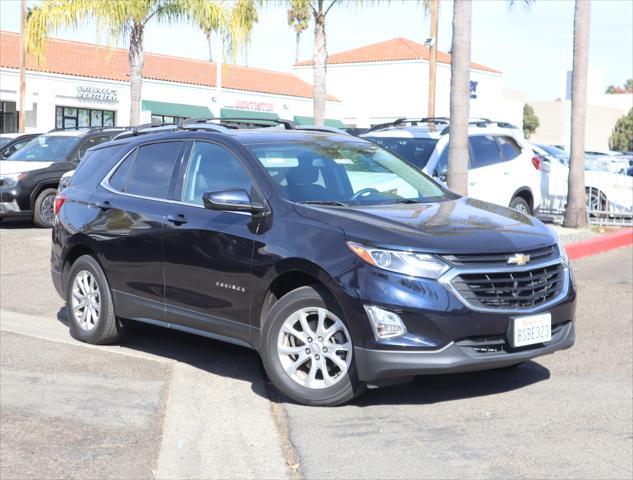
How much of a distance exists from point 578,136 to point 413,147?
14.1ft

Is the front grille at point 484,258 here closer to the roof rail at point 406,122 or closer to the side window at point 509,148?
the roof rail at point 406,122

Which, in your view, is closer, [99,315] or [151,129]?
[99,315]

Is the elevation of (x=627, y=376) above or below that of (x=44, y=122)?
below

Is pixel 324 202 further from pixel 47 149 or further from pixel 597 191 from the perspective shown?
pixel 597 191

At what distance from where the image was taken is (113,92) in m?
51.1

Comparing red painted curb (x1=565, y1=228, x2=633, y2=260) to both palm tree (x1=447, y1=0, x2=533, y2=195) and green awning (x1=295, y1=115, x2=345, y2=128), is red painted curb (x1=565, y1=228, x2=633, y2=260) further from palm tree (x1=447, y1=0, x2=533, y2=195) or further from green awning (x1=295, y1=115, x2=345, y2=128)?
green awning (x1=295, y1=115, x2=345, y2=128)

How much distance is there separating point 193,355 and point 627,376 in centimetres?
328

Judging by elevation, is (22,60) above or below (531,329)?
above

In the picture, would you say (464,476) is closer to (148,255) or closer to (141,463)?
(141,463)

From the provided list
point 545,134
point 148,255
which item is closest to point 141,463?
point 148,255

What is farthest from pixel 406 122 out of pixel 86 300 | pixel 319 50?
pixel 86 300

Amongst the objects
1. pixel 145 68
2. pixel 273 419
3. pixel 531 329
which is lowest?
pixel 273 419

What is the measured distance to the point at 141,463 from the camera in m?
5.20

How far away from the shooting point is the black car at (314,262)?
5.93 m
